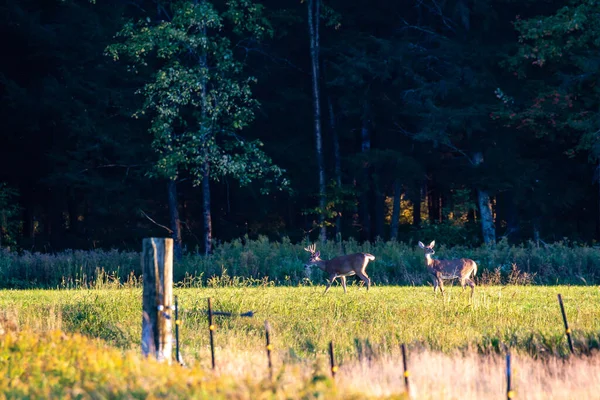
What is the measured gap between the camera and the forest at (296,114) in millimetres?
31562

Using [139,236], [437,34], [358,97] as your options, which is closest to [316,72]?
[358,97]

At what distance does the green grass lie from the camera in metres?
13.7

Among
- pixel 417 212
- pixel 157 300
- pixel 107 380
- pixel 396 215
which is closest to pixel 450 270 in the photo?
pixel 157 300

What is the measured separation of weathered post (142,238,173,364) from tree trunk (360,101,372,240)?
24291mm

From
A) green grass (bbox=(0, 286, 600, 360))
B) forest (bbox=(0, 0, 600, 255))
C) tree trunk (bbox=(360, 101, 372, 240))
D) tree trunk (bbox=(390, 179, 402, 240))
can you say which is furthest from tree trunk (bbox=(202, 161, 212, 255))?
green grass (bbox=(0, 286, 600, 360))

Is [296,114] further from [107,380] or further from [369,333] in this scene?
[107,380]

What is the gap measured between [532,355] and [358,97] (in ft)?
78.9

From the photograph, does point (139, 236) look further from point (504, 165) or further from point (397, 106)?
point (504, 165)

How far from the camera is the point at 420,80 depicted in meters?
33.7

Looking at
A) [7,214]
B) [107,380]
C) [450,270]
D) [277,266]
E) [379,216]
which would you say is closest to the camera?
[107,380]

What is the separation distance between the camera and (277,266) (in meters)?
25.9

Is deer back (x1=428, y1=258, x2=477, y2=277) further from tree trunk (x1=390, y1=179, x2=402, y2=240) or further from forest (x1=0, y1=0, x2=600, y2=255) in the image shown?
tree trunk (x1=390, y1=179, x2=402, y2=240)

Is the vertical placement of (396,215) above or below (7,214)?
below

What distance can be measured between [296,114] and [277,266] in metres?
14.8
